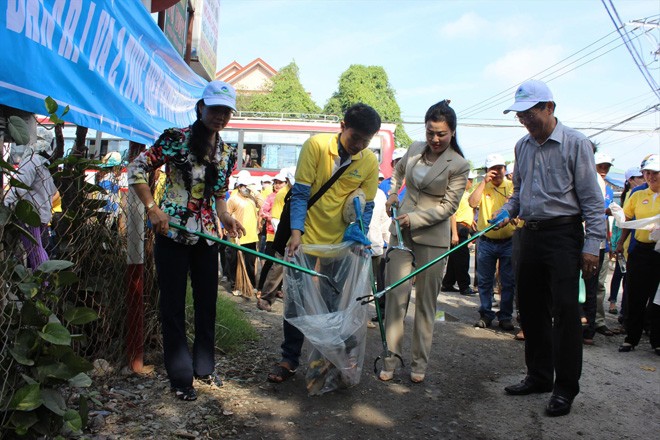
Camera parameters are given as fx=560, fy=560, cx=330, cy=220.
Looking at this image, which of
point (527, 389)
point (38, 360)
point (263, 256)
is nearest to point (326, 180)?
point (263, 256)

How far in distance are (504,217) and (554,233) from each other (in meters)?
0.41

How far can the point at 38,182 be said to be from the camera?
2.58m

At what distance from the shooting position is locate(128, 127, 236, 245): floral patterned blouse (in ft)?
10.6

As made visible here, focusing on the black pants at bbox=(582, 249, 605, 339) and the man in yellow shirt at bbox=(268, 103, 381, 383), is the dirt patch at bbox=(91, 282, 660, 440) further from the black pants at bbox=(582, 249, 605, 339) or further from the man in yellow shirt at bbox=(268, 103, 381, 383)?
the black pants at bbox=(582, 249, 605, 339)

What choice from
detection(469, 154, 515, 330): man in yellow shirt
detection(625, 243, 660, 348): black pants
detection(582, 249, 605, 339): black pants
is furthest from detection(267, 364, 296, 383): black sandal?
detection(625, 243, 660, 348): black pants

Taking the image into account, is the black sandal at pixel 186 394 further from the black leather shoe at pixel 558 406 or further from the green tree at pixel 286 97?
the green tree at pixel 286 97

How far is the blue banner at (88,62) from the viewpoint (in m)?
2.03

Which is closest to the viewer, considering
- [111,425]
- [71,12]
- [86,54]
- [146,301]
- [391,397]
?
[71,12]

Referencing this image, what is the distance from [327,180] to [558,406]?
2.07 metres

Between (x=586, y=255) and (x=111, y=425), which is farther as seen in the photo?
(x=586, y=255)

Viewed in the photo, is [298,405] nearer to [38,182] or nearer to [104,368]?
[104,368]

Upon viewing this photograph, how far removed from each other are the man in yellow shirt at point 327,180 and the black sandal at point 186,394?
62 cm

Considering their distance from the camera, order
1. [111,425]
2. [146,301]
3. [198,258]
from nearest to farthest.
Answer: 1. [111,425]
2. [198,258]
3. [146,301]

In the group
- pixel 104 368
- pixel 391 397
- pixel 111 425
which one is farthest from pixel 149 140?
pixel 391 397
